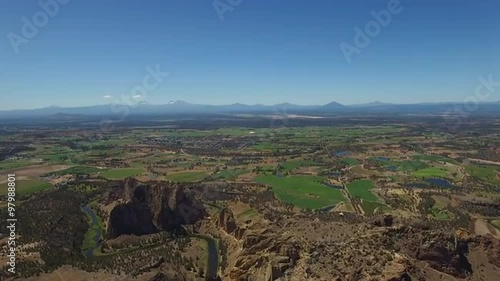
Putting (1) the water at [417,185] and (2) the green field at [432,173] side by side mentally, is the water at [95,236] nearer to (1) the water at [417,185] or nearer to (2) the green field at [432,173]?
(1) the water at [417,185]

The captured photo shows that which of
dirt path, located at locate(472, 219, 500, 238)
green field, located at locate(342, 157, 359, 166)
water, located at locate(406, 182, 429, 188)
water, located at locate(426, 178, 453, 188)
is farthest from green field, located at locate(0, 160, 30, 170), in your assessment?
dirt path, located at locate(472, 219, 500, 238)

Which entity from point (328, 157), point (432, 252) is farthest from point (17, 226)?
point (328, 157)

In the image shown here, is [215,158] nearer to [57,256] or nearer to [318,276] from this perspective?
[57,256]

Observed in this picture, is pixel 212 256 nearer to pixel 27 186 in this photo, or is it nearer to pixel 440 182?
pixel 27 186

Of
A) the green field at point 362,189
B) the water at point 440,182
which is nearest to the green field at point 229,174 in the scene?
the green field at point 362,189

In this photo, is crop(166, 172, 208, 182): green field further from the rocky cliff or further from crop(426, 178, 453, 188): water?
crop(426, 178, 453, 188): water

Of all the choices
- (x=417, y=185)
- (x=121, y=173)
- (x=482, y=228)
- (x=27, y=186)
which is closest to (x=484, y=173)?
(x=417, y=185)
